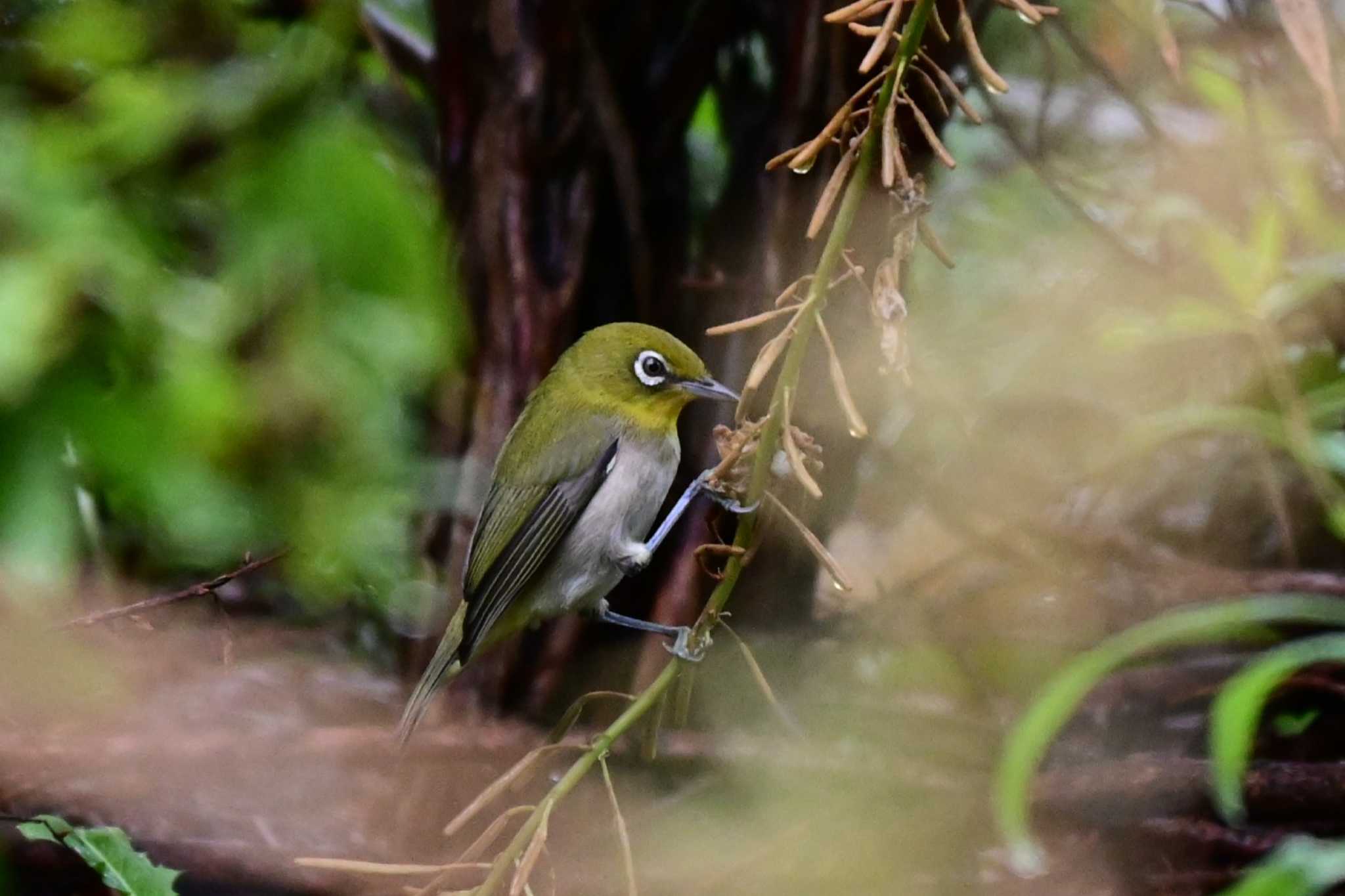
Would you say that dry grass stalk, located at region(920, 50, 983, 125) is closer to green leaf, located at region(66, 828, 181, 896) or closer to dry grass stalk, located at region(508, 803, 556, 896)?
dry grass stalk, located at region(508, 803, 556, 896)

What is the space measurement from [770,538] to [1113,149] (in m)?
1.00

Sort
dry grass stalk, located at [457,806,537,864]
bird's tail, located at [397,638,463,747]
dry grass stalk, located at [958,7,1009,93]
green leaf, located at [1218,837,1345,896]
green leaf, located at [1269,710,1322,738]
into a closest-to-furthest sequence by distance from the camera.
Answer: dry grass stalk, located at [958,7,1009,93] → dry grass stalk, located at [457,806,537,864] → bird's tail, located at [397,638,463,747] → green leaf, located at [1218,837,1345,896] → green leaf, located at [1269,710,1322,738]

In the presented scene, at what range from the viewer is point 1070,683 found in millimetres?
942

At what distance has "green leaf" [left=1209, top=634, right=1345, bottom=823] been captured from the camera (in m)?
0.86

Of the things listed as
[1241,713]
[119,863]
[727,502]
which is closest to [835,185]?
[727,502]

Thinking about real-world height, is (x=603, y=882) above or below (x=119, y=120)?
below

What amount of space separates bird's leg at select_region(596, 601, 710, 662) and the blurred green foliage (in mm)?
308

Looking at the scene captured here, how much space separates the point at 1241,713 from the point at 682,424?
48 cm

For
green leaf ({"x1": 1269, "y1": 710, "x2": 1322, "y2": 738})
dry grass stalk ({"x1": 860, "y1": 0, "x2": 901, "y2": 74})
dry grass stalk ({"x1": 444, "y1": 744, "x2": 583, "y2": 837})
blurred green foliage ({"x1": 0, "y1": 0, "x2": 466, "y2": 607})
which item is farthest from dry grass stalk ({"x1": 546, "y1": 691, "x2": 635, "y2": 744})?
green leaf ({"x1": 1269, "y1": 710, "x2": 1322, "y2": 738})

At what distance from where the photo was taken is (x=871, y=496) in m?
1.18

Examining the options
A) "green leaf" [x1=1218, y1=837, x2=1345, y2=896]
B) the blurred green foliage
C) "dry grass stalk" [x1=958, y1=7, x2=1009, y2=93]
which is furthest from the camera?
the blurred green foliage

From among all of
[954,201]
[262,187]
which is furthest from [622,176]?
[954,201]

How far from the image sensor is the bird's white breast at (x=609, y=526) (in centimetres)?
59

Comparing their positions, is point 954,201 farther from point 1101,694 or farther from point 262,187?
point 262,187
